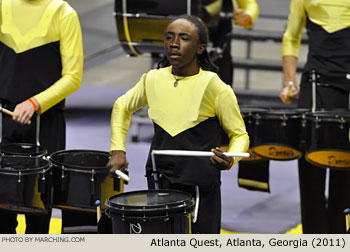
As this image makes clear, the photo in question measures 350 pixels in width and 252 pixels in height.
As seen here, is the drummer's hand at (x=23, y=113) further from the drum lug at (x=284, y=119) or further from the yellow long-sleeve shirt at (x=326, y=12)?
the yellow long-sleeve shirt at (x=326, y=12)

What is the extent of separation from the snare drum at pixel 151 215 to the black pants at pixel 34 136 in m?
1.26

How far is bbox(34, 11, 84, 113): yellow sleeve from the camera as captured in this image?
4.79 metres

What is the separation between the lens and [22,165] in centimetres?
450

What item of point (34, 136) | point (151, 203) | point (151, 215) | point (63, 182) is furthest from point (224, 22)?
point (151, 215)

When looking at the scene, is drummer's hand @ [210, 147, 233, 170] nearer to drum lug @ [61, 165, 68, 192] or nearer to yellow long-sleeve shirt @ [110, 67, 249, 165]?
yellow long-sleeve shirt @ [110, 67, 249, 165]

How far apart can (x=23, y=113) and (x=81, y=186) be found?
1.66ft

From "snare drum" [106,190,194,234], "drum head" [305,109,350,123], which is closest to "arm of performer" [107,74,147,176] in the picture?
"snare drum" [106,190,194,234]

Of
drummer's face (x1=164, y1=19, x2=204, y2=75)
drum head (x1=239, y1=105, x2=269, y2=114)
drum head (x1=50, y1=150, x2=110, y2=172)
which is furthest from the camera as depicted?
drum head (x1=239, y1=105, x2=269, y2=114)

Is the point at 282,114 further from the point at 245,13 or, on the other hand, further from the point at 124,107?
the point at 245,13

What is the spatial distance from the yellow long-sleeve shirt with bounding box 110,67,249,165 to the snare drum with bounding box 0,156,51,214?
1.82 feet

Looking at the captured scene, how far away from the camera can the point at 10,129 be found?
16.0 feet

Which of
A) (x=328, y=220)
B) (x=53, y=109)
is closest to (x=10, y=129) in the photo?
(x=53, y=109)

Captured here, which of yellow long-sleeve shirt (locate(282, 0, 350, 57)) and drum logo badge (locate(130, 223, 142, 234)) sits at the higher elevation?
yellow long-sleeve shirt (locate(282, 0, 350, 57))

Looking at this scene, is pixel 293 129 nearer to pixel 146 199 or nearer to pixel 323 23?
pixel 323 23
